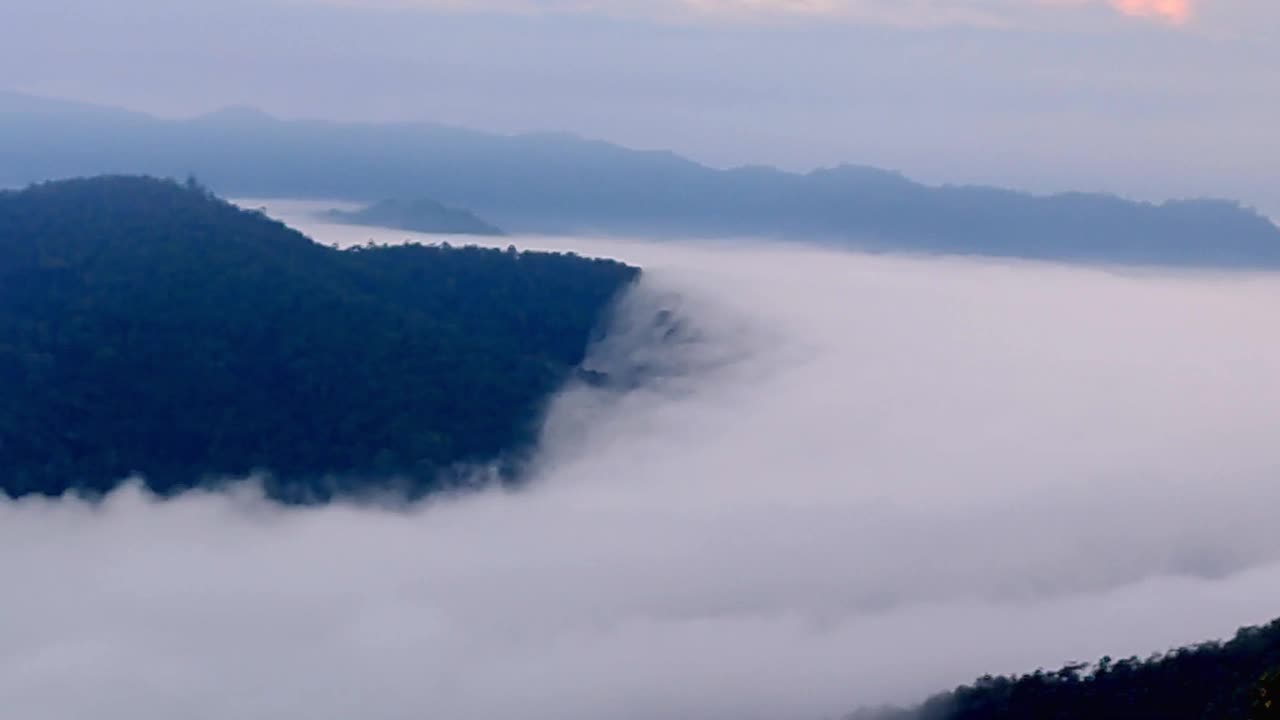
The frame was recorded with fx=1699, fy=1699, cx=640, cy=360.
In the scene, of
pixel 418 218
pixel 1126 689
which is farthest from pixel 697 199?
pixel 1126 689

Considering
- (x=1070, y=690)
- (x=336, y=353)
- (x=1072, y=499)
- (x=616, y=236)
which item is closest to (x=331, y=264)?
(x=336, y=353)

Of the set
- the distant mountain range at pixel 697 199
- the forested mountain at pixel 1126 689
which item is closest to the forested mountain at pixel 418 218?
the distant mountain range at pixel 697 199

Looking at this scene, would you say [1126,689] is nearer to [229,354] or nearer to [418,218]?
[229,354]

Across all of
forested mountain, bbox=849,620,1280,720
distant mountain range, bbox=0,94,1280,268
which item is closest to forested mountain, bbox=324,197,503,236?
distant mountain range, bbox=0,94,1280,268

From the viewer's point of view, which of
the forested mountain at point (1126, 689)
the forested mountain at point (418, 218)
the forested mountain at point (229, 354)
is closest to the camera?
→ the forested mountain at point (1126, 689)

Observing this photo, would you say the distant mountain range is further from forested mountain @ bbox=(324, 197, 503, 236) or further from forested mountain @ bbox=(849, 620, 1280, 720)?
forested mountain @ bbox=(849, 620, 1280, 720)

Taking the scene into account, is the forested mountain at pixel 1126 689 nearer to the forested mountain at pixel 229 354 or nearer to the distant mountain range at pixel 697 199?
the forested mountain at pixel 229 354
